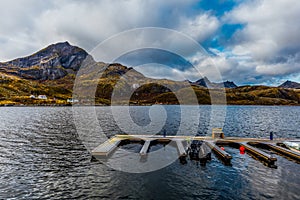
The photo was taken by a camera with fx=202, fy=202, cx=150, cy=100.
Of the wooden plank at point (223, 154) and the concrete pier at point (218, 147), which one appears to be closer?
the wooden plank at point (223, 154)

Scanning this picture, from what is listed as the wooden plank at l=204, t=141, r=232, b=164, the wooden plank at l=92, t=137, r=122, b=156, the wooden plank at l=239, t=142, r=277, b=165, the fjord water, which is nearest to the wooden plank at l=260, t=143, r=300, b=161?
the fjord water

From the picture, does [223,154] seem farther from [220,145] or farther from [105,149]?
[105,149]

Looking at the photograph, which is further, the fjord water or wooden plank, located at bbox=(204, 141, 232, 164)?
wooden plank, located at bbox=(204, 141, 232, 164)

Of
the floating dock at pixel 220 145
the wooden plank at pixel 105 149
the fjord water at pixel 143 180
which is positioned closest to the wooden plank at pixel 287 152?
the floating dock at pixel 220 145

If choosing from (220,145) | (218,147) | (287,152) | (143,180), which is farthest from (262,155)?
(143,180)

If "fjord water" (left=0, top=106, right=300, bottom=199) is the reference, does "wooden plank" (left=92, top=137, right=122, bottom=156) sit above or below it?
above

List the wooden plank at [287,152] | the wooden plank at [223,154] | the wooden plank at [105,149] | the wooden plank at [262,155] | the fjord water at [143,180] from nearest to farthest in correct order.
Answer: the fjord water at [143,180] → the wooden plank at [262,155] → the wooden plank at [223,154] → the wooden plank at [287,152] → the wooden plank at [105,149]

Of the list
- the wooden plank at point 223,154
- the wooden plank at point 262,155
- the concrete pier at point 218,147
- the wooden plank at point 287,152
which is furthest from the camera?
the wooden plank at point 287,152

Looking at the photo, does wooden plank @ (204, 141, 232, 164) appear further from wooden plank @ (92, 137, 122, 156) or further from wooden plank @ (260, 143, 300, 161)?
wooden plank @ (92, 137, 122, 156)

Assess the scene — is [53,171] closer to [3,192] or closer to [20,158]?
[3,192]

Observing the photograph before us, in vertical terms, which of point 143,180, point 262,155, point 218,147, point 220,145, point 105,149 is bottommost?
point 143,180

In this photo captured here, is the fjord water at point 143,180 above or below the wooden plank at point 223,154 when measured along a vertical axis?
below

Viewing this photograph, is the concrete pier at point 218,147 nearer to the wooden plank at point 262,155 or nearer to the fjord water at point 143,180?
the wooden plank at point 262,155

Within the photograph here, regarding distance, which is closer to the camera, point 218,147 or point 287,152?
point 287,152
